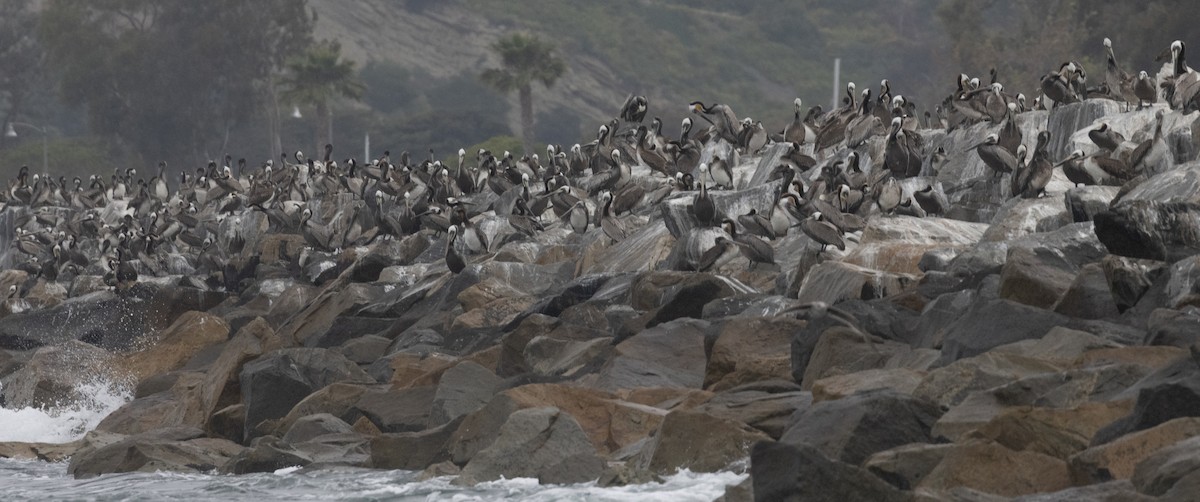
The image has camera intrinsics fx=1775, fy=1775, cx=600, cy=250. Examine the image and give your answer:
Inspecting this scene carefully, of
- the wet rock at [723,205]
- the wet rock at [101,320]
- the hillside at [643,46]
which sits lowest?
the hillside at [643,46]

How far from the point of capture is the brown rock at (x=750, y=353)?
16.6 meters

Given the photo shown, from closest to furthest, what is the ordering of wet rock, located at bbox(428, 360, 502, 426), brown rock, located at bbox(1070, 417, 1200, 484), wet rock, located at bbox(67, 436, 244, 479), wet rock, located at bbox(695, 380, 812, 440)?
1. brown rock, located at bbox(1070, 417, 1200, 484)
2. wet rock, located at bbox(695, 380, 812, 440)
3. wet rock, located at bbox(428, 360, 502, 426)
4. wet rock, located at bbox(67, 436, 244, 479)

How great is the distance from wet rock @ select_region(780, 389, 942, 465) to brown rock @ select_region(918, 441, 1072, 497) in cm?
85

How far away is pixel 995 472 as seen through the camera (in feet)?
37.8

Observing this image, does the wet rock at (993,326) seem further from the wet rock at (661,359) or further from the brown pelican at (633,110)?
the brown pelican at (633,110)

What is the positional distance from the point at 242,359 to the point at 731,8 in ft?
327

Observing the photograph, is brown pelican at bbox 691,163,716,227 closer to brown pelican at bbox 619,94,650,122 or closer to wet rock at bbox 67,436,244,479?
wet rock at bbox 67,436,244,479

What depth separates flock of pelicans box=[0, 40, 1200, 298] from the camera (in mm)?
24344

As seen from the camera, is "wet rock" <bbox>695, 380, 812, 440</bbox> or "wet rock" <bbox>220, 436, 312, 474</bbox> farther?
"wet rock" <bbox>220, 436, 312, 474</bbox>

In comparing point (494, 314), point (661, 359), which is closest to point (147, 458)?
point (661, 359)

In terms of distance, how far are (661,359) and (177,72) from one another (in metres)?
70.8

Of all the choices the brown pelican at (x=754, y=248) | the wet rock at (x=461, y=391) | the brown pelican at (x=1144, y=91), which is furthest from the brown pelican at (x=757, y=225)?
the wet rock at (x=461, y=391)

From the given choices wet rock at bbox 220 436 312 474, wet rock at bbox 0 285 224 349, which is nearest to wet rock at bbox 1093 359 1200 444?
wet rock at bbox 220 436 312 474

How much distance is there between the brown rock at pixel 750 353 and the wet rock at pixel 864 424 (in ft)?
11.5
